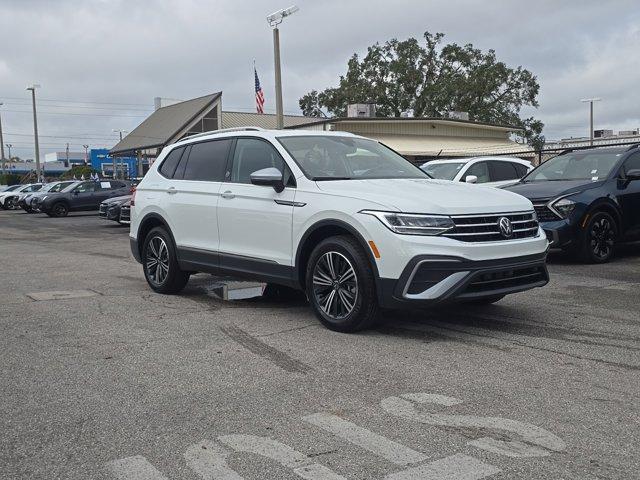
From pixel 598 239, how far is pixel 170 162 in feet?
20.3

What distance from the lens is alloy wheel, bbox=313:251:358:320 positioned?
596 cm

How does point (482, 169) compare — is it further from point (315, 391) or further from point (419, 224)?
point (315, 391)

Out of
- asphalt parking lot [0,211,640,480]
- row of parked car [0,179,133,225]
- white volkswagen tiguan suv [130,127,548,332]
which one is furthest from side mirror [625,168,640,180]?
row of parked car [0,179,133,225]

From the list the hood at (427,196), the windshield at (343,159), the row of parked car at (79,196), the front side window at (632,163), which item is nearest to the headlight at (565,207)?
the front side window at (632,163)

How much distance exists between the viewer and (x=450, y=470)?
3.36 m

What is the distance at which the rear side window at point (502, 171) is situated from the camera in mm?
14180

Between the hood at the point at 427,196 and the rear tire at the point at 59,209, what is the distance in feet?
89.1

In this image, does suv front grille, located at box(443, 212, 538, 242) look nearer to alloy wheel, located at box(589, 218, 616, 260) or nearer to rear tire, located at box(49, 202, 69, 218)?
alloy wheel, located at box(589, 218, 616, 260)

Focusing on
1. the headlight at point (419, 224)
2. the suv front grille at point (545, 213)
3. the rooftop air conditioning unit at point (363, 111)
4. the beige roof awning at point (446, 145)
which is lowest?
the suv front grille at point (545, 213)

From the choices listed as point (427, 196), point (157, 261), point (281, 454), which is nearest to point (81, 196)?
point (157, 261)

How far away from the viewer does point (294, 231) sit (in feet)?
21.2

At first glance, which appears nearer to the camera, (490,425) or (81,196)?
(490,425)

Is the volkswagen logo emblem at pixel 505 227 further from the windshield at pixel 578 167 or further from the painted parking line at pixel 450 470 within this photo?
the windshield at pixel 578 167

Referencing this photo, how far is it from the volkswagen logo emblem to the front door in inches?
73.9
